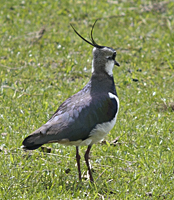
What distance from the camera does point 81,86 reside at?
7.00 m

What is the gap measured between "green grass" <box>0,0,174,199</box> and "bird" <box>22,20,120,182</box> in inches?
17.7

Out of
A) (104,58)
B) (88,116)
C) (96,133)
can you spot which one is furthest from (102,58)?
(96,133)

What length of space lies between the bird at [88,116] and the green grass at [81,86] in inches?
17.7

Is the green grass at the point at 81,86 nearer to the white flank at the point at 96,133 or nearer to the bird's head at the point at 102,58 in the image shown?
the white flank at the point at 96,133

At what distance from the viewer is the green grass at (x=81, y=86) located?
4527mm

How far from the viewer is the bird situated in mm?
4250

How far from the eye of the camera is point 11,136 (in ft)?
17.8

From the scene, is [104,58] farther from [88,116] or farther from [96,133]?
[96,133]

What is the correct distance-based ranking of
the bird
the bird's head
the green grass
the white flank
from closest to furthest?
the bird < the white flank < the green grass < the bird's head

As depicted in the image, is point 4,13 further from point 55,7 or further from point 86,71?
point 86,71

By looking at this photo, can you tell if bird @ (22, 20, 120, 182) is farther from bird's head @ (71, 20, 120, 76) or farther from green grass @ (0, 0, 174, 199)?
green grass @ (0, 0, 174, 199)

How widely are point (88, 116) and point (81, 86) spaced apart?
2.61 m

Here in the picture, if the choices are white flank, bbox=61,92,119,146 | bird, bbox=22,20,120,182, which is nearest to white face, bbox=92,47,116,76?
bird, bbox=22,20,120,182

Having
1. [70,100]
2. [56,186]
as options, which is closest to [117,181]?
[56,186]
